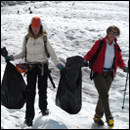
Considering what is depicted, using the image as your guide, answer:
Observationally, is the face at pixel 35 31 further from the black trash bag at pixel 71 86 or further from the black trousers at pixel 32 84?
the black trash bag at pixel 71 86

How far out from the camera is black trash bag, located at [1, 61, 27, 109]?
4137 millimetres

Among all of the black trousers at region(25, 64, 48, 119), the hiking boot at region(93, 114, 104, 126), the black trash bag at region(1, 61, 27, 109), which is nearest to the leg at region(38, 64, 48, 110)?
the black trousers at region(25, 64, 48, 119)

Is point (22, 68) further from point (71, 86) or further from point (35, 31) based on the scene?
point (71, 86)

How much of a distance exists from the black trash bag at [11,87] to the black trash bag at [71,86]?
31.5 inches

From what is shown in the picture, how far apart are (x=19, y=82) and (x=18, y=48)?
7357 millimetres

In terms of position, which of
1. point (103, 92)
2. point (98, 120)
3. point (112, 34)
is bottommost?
point (98, 120)

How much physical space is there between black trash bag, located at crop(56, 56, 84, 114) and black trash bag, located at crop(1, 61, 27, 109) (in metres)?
0.80

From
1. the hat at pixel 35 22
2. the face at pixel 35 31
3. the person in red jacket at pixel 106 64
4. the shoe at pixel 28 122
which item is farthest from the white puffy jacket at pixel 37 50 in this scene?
the shoe at pixel 28 122

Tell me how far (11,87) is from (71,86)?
3.82 ft

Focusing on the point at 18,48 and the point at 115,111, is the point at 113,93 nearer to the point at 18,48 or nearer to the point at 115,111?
the point at 115,111

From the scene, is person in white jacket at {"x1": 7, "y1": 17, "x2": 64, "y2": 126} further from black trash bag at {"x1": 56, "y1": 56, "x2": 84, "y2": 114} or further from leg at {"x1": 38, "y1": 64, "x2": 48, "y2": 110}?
black trash bag at {"x1": 56, "y1": 56, "x2": 84, "y2": 114}

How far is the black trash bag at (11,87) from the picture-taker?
13.6 feet

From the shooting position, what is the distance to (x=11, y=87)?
414 cm

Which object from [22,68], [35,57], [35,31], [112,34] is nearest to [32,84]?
[22,68]
